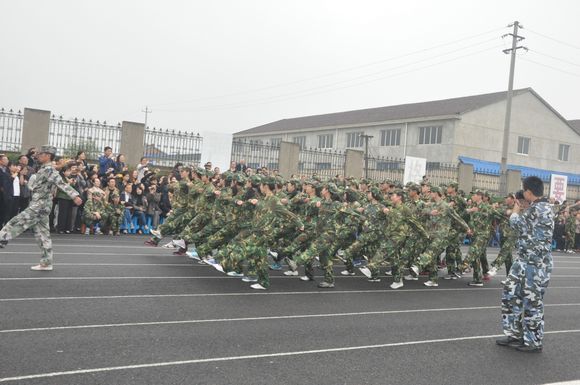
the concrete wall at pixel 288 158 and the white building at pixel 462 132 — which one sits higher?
the white building at pixel 462 132

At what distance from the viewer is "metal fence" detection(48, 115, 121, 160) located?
67.2 feet

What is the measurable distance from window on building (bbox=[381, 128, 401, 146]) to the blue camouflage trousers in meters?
40.2

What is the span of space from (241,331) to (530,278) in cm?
367

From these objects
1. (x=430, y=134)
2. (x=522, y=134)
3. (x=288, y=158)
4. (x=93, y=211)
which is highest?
(x=522, y=134)

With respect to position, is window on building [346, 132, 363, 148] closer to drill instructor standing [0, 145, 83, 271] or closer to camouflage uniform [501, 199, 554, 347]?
drill instructor standing [0, 145, 83, 271]

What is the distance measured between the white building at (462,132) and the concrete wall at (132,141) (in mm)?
27459

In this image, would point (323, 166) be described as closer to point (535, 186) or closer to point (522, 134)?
point (535, 186)

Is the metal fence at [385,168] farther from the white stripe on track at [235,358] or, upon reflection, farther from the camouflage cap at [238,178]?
the white stripe on track at [235,358]

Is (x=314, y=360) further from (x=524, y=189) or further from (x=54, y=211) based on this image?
(x=54, y=211)

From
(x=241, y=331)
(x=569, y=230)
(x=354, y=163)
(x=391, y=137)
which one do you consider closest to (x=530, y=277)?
(x=241, y=331)

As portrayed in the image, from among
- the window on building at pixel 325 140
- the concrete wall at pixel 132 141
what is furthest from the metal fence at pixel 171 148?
the window on building at pixel 325 140

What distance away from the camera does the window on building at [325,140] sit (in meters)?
51.9

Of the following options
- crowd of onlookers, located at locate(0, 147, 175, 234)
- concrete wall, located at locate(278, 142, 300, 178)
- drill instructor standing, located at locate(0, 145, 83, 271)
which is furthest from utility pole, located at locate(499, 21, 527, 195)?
drill instructor standing, located at locate(0, 145, 83, 271)

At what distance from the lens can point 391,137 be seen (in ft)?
156
